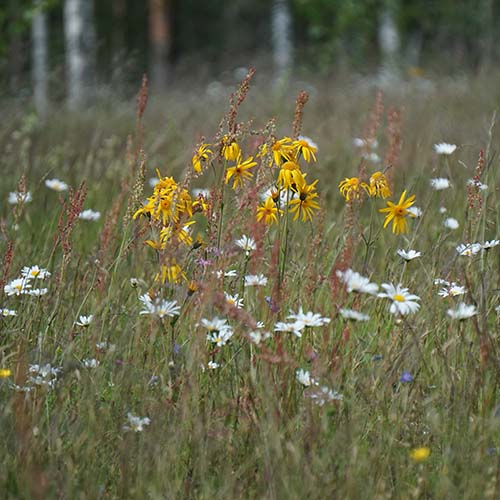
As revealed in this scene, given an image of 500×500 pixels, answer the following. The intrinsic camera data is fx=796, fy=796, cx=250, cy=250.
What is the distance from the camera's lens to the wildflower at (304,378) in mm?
1858

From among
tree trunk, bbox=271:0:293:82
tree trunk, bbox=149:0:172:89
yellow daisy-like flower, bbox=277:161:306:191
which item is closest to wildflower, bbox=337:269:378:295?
yellow daisy-like flower, bbox=277:161:306:191

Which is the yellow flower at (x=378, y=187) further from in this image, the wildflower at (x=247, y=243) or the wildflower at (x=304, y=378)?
the wildflower at (x=304, y=378)

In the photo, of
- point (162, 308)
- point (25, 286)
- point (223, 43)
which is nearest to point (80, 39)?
point (25, 286)

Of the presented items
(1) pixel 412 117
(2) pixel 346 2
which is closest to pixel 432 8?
(2) pixel 346 2

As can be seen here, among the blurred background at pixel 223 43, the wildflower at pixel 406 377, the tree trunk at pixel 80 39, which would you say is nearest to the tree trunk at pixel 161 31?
the blurred background at pixel 223 43

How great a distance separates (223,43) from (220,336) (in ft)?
86.9

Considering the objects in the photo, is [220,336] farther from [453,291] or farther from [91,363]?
[453,291]

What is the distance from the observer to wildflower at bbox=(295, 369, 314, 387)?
1.86 metres

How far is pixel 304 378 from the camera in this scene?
188 cm

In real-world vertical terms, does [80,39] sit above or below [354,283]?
below

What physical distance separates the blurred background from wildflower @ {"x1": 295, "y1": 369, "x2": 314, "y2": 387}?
3.92m

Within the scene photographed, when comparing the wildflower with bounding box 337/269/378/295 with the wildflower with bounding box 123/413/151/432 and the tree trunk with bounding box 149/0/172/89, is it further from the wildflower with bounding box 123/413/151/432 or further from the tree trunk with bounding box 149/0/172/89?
the tree trunk with bounding box 149/0/172/89

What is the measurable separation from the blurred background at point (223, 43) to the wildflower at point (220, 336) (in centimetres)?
373

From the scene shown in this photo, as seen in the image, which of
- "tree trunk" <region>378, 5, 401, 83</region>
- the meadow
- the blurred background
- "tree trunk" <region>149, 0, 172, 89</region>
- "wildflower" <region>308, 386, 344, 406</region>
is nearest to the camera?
the meadow
